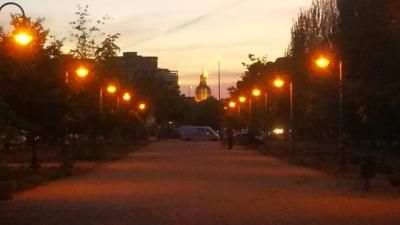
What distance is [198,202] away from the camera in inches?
1012

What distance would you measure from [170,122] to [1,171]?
16100cm

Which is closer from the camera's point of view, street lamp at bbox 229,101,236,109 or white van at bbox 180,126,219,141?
white van at bbox 180,126,219,141

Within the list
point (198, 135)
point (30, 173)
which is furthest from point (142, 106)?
point (30, 173)

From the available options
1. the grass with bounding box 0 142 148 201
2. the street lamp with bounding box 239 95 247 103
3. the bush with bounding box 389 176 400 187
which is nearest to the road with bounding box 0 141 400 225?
the grass with bounding box 0 142 148 201

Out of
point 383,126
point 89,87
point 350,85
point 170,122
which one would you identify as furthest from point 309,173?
point 170,122

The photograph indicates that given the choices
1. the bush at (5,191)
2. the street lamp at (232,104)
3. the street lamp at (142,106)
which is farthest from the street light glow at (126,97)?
the bush at (5,191)

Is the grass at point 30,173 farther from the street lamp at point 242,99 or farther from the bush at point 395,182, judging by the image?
the street lamp at point 242,99

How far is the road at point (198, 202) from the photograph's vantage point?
2100 centimetres

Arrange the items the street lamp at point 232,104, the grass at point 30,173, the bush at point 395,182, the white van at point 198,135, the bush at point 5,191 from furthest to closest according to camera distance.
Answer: the street lamp at point 232,104
the white van at point 198,135
the bush at point 395,182
the grass at point 30,173
the bush at point 5,191

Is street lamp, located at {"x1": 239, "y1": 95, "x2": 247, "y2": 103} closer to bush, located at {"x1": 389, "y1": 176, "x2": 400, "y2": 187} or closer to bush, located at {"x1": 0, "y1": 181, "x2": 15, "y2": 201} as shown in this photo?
bush, located at {"x1": 389, "y1": 176, "x2": 400, "y2": 187}

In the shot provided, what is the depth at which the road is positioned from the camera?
21000 millimetres

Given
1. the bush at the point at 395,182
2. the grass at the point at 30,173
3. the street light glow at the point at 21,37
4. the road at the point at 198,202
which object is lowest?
the road at the point at 198,202

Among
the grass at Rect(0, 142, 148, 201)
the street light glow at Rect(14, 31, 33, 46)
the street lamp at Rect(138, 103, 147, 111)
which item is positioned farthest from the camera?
the street lamp at Rect(138, 103, 147, 111)

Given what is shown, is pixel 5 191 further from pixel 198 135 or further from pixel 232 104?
pixel 232 104
